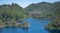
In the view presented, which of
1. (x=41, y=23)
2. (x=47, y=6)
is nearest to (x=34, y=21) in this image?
(x=41, y=23)

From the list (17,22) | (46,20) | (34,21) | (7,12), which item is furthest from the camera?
(7,12)

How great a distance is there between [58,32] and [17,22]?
4.51 ft

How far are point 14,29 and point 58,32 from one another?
1595mm

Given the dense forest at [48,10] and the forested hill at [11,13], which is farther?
the forested hill at [11,13]

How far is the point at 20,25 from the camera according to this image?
21.2 feet

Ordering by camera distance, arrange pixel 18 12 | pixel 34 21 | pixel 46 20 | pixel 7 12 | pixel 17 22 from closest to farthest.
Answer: pixel 46 20 → pixel 34 21 → pixel 17 22 → pixel 18 12 → pixel 7 12

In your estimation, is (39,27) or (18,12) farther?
(18,12)

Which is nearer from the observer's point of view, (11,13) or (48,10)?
(48,10)

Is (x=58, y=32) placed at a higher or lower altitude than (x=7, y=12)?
lower

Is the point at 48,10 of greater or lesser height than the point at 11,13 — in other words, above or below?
above

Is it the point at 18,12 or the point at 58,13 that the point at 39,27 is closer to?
the point at 58,13

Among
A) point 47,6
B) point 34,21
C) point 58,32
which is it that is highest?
point 47,6

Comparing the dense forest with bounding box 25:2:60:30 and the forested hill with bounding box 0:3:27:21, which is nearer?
the dense forest with bounding box 25:2:60:30

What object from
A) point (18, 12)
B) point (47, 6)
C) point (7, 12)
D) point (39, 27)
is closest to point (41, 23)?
point (39, 27)
